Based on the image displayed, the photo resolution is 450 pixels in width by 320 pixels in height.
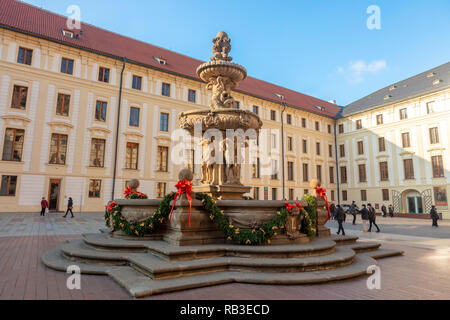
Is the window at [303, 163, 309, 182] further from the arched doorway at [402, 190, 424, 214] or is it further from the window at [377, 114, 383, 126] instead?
the arched doorway at [402, 190, 424, 214]

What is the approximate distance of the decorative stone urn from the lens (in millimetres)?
7668

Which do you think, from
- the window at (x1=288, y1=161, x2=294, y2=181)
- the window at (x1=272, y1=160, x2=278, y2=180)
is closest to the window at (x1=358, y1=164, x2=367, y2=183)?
the window at (x1=288, y1=161, x2=294, y2=181)

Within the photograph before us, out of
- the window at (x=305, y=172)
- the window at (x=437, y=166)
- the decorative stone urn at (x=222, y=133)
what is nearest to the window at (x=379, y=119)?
the window at (x=437, y=166)

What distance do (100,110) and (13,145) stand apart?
6.58 meters

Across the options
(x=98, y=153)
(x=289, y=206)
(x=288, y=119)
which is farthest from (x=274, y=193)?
(x=289, y=206)

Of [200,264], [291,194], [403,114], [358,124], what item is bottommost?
[200,264]

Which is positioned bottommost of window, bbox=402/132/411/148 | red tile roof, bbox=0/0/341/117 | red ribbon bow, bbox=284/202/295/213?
red ribbon bow, bbox=284/202/295/213

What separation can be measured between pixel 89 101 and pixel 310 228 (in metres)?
21.6

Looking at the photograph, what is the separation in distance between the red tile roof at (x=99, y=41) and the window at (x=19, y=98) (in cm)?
424

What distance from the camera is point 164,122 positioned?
84.2ft

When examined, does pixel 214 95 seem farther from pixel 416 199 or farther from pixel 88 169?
pixel 416 199

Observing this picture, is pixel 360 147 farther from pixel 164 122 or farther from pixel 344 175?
pixel 164 122

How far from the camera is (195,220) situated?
5.57m

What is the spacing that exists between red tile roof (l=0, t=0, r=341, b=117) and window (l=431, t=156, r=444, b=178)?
16176mm
